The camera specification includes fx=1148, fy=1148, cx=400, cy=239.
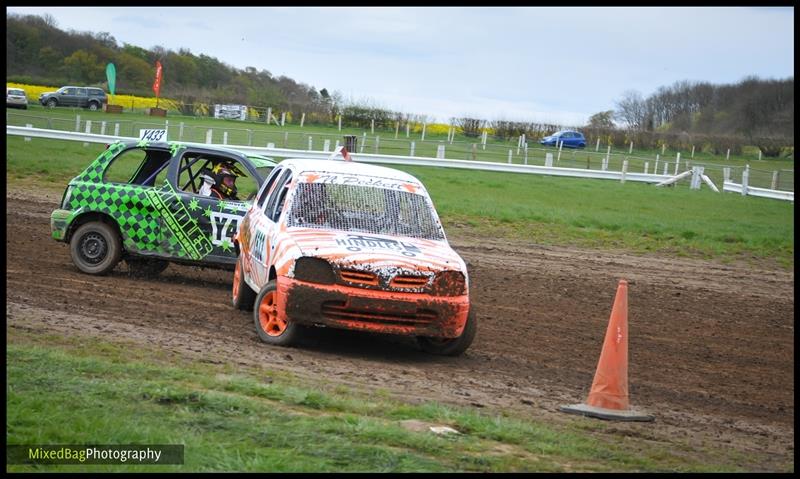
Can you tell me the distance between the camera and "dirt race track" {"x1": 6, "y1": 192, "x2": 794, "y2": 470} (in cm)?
835

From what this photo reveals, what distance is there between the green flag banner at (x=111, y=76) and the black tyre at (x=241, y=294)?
160ft

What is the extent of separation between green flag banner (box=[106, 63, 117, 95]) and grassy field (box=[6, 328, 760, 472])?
52.9m

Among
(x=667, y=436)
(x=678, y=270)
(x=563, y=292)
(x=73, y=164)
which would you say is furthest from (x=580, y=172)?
(x=667, y=436)

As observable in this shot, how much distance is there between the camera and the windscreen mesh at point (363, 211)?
34.6 feet

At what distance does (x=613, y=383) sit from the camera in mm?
8250

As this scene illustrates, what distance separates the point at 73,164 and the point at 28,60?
1427 inches

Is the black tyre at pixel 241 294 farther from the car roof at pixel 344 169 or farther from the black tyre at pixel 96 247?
the black tyre at pixel 96 247

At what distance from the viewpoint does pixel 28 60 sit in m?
63.2

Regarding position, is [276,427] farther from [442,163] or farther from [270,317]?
[442,163]

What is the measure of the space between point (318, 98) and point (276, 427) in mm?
59201

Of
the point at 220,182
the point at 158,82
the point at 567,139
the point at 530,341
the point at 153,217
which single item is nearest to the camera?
the point at 530,341

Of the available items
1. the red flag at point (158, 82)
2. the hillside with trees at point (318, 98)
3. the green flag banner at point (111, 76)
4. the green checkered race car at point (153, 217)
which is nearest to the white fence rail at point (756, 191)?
the hillside with trees at point (318, 98)

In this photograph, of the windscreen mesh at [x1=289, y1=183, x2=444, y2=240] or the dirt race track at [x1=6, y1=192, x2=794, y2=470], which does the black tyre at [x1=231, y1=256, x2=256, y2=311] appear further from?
the windscreen mesh at [x1=289, y1=183, x2=444, y2=240]

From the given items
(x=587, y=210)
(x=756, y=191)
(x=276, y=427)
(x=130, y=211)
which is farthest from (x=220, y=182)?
(x=756, y=191)
